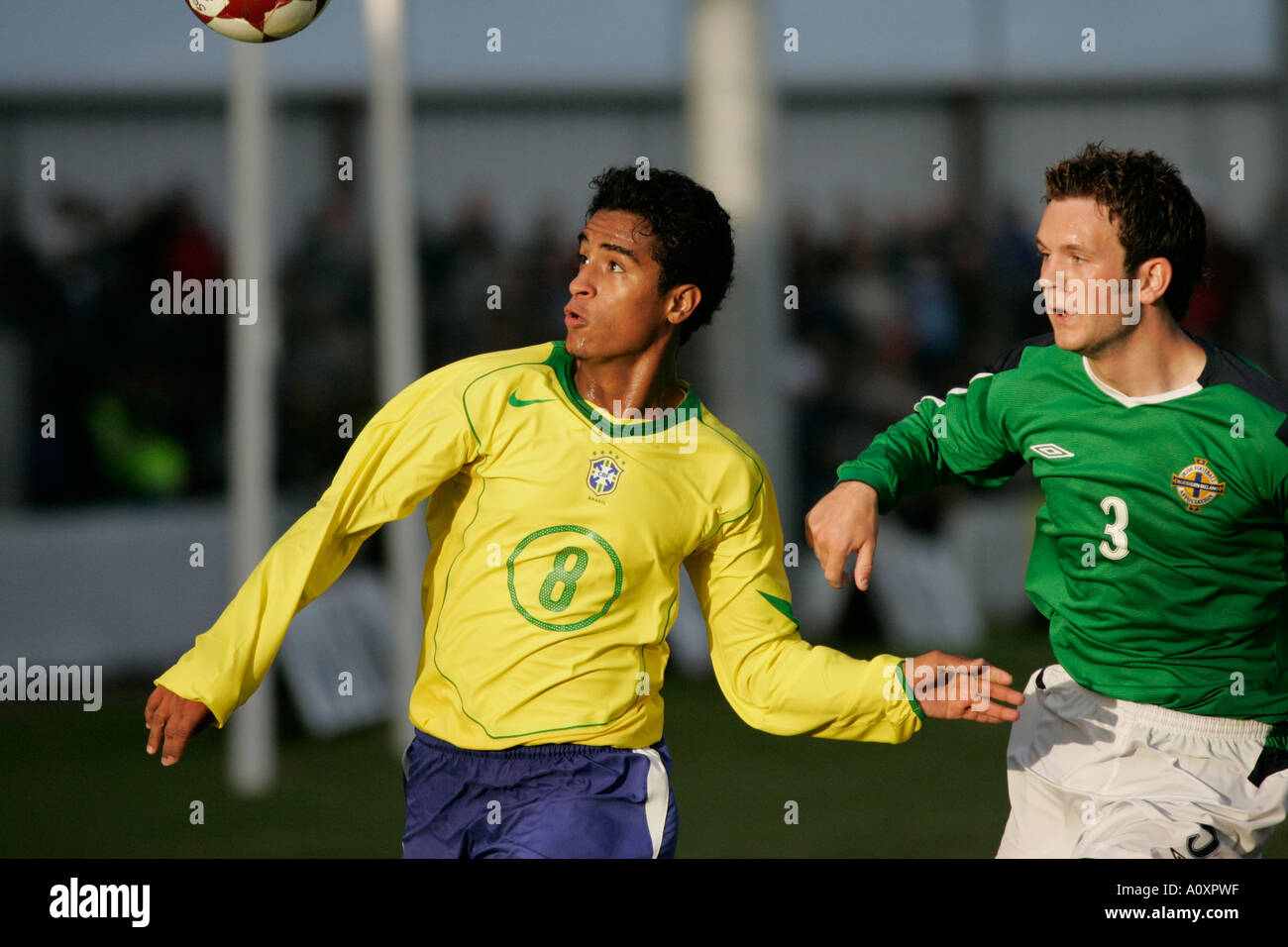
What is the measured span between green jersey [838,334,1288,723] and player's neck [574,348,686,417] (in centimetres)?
48

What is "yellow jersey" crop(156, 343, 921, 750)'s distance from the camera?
3.65 metres

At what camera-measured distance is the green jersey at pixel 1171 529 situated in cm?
362

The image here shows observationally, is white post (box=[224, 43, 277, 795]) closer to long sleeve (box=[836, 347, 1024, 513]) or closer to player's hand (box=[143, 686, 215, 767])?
player's hand (box=[143, 686, 215, 767])

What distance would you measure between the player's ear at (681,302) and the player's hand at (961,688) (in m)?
0.95

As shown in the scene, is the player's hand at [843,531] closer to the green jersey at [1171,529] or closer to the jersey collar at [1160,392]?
the green jersey at [1171,529]

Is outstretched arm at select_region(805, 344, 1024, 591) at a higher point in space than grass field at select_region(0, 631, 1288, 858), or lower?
higher

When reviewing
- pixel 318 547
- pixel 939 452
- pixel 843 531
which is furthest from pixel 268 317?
pixel 843 531

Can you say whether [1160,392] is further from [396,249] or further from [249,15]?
[396,249]

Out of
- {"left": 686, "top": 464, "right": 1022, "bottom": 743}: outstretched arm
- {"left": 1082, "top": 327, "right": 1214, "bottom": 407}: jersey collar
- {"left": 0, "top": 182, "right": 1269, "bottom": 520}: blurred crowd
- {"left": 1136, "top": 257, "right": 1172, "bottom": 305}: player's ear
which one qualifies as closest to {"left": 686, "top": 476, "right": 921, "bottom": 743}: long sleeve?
{"left": 686, "top": 464, "right": 1022, "bottom": 743}: outstretched arm

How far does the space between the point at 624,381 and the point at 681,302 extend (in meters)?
0.23

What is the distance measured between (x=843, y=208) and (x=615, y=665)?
991 centimetres

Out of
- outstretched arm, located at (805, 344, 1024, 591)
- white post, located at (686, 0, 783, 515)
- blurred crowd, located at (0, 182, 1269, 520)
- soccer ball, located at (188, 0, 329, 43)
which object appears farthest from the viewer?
white post, located at (686, 0, 783, 515)

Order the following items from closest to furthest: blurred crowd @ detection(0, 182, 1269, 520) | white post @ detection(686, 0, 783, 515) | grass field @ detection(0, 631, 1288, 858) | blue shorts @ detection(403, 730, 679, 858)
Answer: blue shorts @ detection(403, 730, 679, 858) < grass field @ detection(0, 631, 1288, 858) < blurred crowd @ detection(0, 182, 1269, 520) < white post @ detection(686, 0, 783, 515)

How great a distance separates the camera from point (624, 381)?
384 centimetres
